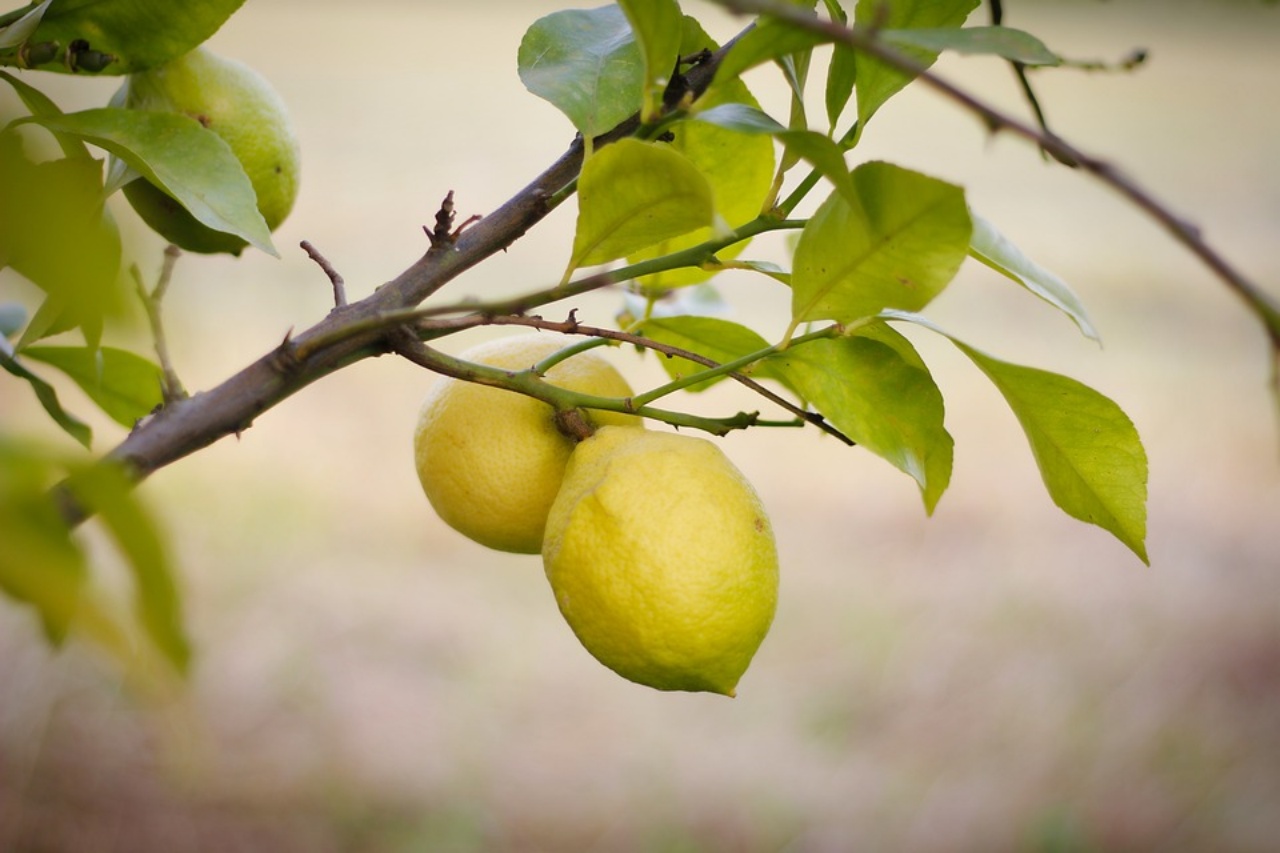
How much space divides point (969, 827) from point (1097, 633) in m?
0.53

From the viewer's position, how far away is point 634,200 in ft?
1.10

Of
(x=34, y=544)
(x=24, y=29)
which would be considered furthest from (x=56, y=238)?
(x=24, y=29)

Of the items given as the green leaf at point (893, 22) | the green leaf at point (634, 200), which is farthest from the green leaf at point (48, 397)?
the green leaf at point (893, 22)

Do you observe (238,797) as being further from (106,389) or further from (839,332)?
(839,332)

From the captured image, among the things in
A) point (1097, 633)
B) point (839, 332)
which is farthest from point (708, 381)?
point (1097, 633)

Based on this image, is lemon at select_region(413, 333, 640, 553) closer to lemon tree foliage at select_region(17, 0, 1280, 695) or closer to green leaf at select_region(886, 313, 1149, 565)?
lemon tree foliage at select_region(17, 0, 1280, 695)

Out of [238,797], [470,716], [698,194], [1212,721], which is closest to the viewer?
[698,194]

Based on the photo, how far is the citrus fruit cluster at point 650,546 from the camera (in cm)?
37

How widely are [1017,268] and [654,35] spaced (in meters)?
0.13

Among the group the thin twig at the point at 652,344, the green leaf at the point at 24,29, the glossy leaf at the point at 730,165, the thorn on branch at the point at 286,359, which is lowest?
the thorn on branch at the point at 286,359

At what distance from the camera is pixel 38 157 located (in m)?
0.18

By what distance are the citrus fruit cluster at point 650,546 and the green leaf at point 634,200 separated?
8cm

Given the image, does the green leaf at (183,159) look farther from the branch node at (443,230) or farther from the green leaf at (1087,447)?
the green leaf at (1087,447)

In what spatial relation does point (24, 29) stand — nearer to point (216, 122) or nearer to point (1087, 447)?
point (216, 122)
